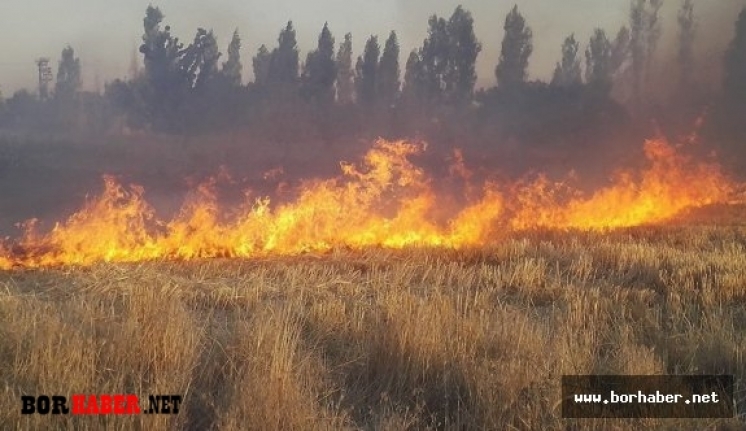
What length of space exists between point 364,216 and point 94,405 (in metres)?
13.1

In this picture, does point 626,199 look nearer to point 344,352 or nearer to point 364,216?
point 364,216

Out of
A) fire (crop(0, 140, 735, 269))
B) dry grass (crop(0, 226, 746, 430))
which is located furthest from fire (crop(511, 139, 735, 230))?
dry grass (crop(0, 226, 746, 430))

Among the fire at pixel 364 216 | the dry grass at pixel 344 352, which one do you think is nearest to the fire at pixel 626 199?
the fire at pixel 364 216

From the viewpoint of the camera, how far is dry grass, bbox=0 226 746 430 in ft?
13.4

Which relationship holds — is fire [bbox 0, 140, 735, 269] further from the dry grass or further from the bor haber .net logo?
the bor haber .net logo

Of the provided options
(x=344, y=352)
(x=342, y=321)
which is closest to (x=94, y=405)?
(x=344, y=352)

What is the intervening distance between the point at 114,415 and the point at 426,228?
14.0 metres

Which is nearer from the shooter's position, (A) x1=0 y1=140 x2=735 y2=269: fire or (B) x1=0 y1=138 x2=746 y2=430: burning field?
(B) x1=0 y1=138 x2=746 y2=430: burning field

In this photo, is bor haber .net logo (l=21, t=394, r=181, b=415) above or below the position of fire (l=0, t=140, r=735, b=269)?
below

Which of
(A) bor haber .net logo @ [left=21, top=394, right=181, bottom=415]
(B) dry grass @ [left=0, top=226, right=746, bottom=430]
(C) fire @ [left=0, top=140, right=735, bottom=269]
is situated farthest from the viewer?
(C) fire @ [left=0, top=140, right=735, bottom=269]

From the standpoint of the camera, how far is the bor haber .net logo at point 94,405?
3736 mm

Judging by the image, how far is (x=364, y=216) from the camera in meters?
16.8

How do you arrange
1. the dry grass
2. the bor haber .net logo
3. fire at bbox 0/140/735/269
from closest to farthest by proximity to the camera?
the bor haber .net logo < the dry grass < fire at bbox 0/140/735/269

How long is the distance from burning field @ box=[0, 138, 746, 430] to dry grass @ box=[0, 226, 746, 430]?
19 mm
